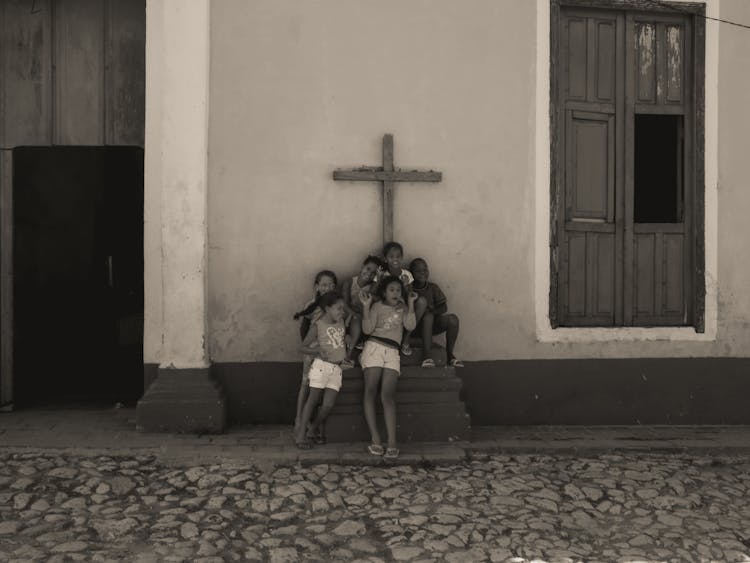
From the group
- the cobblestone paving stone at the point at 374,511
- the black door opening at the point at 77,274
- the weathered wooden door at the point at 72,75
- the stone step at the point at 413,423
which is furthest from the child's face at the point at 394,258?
the black door opening at the point at 77,274

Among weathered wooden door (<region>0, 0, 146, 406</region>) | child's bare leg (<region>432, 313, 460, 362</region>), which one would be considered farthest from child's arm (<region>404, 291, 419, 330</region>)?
weathered wooden door (<region>0, 0, 146, 406</region>)

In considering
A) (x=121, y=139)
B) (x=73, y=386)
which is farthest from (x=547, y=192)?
(x=73, y=386)

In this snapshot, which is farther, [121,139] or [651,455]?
[121,139]

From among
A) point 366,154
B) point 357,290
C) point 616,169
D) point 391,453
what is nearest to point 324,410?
point 391,453

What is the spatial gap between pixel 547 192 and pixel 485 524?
9.49 ft

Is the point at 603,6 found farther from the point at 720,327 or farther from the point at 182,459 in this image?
the point at 182,459

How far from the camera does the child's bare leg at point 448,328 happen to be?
221 inches

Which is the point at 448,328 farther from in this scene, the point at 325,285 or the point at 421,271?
the point at 325,285

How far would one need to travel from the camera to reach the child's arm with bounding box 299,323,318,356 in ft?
17.1

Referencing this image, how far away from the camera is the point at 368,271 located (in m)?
5.44

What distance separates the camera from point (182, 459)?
482 centimetres

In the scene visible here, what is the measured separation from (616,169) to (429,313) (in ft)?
6.72

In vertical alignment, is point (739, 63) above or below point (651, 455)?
above

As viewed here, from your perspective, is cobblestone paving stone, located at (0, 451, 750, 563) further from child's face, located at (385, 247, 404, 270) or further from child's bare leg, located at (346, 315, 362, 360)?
child's face, located at (385, 247, 404, 270)
